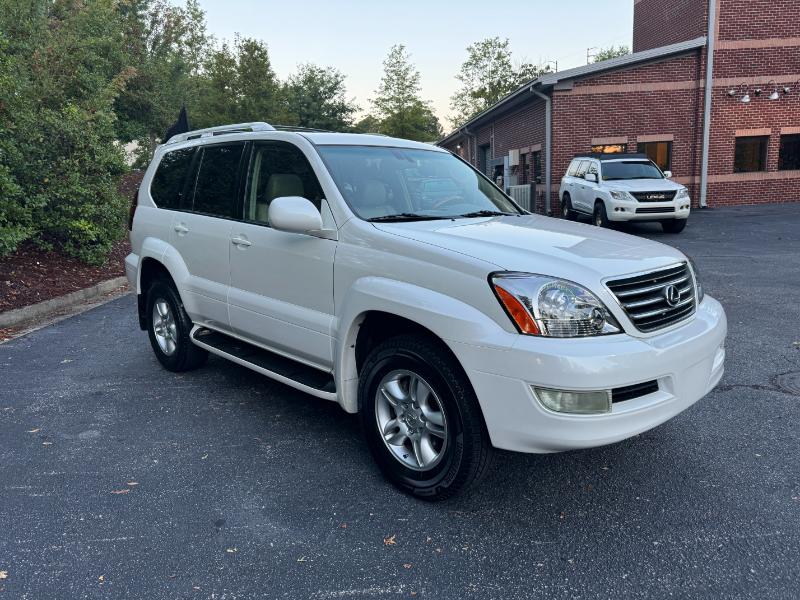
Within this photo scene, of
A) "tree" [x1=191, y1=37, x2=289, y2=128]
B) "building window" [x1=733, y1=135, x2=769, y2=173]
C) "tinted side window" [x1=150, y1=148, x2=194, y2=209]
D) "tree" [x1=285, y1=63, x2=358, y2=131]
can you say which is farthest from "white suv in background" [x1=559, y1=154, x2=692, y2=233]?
"tree" [x1=285, y1=63, x2=358, y2=131]

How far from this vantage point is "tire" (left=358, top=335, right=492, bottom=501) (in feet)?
9.90

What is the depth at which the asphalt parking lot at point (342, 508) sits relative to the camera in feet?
8.77

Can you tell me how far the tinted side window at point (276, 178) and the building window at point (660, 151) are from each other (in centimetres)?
1969

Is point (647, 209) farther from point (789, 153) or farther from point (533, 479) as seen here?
point (533, 479)

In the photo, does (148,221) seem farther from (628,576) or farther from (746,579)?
(746,579)

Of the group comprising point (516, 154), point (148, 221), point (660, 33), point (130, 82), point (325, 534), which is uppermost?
point (660, 33)

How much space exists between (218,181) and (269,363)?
1474 millimetres

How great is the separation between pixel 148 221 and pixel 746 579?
497 cm

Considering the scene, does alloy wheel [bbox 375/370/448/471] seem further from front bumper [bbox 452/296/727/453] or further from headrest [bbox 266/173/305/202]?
headrest [bbox 266/173/305/202]

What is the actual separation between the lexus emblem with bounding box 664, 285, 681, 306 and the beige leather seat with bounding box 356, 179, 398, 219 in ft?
5.21

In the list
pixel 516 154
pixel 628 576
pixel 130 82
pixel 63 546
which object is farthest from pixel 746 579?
pixel 130 82

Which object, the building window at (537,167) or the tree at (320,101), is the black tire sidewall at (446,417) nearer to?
the building window at (537,167)

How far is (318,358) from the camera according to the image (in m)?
3.85

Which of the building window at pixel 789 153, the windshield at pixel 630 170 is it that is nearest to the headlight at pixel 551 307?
the windshield at pixel 630 170
